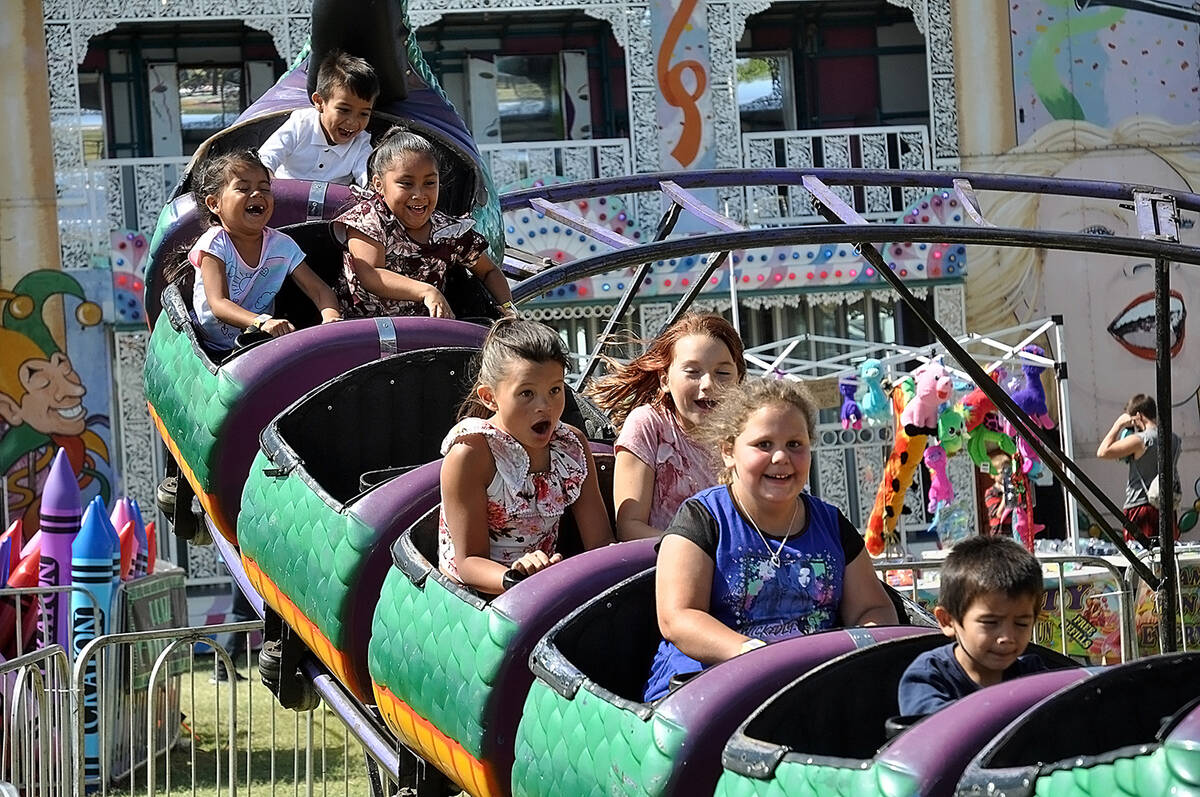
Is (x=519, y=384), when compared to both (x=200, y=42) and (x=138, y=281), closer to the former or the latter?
(x=138, y=281)

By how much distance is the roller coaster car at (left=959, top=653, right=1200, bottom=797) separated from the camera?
5.00 ft

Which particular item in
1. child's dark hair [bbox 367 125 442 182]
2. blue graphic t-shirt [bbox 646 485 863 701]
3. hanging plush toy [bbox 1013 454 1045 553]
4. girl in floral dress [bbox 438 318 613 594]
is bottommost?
hanging plush toy [bbox 1013 454 1045 553]

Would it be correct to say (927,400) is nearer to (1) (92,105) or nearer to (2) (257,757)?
(2) (257,757)

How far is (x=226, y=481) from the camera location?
359cm

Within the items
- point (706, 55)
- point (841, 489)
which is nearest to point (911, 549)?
point (841, 489)

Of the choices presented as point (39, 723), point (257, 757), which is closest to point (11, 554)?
point (257, 757)

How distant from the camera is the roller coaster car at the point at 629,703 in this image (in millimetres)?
2053

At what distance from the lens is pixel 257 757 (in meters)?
6.79

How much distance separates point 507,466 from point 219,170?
5.16 feet

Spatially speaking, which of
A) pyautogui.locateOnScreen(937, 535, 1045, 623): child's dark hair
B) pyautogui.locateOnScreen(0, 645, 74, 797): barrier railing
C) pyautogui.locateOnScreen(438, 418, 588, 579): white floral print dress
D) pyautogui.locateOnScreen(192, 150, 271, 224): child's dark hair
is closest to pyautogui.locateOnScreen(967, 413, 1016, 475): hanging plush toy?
pyautogui.locateOnScreen(0, 645, 74, 797): barrier railing

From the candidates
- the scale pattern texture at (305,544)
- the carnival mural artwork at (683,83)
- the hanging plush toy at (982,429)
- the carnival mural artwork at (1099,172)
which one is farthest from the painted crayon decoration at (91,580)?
the carnival mural artwork at (1099,172)

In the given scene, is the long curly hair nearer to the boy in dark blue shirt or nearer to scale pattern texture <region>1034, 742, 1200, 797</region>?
the boy in dark blue shirt

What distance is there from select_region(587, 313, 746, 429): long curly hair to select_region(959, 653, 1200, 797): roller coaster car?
130 cm

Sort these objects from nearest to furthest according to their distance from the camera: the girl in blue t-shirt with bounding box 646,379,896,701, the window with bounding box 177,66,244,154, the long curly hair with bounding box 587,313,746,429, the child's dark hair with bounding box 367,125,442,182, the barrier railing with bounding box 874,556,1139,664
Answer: the girl in blue t-shirt with bounding box 646,379,896,701, the long curly hair with bounding box 587,313,746,429, the child's dark hair with bounding box 367,125,442,182, the barrier railing with bounding box 874,556,1139,664, the window with bounding box 177,66,244,154
